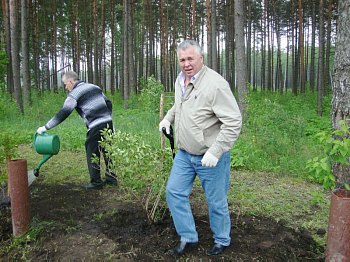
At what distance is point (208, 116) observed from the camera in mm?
2770

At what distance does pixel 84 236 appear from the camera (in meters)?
3.45

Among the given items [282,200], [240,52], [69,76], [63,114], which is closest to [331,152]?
[282,200]

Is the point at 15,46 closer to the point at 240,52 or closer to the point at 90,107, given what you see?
the point at 240,52

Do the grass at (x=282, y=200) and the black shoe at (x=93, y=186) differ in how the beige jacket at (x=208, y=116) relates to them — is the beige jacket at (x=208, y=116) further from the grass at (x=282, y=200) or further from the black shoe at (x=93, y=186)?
the black shoe at (x=93, y=186)

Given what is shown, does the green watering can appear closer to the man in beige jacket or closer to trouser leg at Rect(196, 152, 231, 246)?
the man in beige jacket

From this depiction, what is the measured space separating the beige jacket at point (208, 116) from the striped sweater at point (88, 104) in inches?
94.2

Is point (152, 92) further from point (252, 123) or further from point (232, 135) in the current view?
point (232, 135)

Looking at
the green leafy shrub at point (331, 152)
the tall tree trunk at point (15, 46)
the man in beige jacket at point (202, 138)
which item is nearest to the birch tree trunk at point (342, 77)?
the green leafy shrub at point (331, 152)

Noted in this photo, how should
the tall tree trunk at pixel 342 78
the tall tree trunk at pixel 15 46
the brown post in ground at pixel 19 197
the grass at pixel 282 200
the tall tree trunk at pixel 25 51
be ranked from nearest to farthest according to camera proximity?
the brown post in ground at pixel 19 197 → the tall tree trunk at pixel 342 78 → the grass at pixel 282 200 → the tall tree trunk at pixel 15 46 → the tall tree trunk at pixel 25 51

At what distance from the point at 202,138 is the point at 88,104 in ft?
8.91

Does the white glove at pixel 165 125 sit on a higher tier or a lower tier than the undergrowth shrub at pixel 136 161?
higher

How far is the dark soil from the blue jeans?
23 cm

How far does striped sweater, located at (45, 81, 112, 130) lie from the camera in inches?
192

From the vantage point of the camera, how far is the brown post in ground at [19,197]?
11.4 feet
